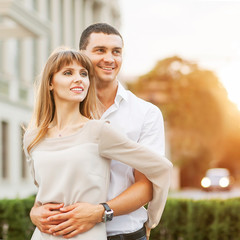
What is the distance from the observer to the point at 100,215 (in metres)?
3.43

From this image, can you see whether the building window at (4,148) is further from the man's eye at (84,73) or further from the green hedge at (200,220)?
the man's eye at (84,73)

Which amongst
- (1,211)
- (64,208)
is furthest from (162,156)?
(1,211)

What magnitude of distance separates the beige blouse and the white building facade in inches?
725

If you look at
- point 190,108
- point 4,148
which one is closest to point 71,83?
point 4,148

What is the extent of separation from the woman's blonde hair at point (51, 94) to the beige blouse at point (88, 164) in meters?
0.16

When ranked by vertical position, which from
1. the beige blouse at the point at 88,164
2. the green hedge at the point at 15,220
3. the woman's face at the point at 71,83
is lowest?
the green hedge at the point at 15,220

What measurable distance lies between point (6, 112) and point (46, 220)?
27273mm

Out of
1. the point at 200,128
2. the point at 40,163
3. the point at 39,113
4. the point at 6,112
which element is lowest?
the point at 200,128

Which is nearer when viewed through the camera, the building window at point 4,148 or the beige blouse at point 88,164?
the beige blouse at point 88,164

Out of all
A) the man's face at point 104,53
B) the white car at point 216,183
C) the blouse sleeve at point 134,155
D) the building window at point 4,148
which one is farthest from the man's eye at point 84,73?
the white car at point 216,183

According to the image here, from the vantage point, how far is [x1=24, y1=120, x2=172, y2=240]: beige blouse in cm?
342

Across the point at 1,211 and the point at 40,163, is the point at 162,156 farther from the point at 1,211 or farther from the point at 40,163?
the point at 1,211

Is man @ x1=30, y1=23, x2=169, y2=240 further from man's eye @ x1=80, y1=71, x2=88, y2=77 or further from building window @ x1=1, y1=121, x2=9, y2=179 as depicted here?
building window @ x1=1, y1=121, x2=9, y2=179

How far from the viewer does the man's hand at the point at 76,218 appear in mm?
3393
